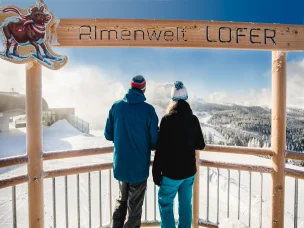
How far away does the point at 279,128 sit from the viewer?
2.59 m

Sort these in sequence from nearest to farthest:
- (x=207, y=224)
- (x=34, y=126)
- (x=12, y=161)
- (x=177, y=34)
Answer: (x=12, y=161), (x=34, y=126), (x=177, y=34), (x=207, y=224)

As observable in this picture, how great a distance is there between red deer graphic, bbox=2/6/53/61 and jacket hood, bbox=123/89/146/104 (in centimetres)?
101

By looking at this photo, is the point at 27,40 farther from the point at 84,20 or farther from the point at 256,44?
the point at 256,44

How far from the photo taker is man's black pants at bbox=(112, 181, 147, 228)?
7.32ft

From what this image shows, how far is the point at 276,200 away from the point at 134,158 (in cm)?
195

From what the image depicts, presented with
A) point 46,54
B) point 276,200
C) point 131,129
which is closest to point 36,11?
point 46,54

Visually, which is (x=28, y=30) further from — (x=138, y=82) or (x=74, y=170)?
(x=74, y=170)

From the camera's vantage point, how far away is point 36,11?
2.28m

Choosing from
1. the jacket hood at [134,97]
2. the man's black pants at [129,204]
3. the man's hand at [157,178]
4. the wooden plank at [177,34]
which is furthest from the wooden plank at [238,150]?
the wooden plank at [177,34]

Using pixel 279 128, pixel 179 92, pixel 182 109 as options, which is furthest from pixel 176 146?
pixel 279 128

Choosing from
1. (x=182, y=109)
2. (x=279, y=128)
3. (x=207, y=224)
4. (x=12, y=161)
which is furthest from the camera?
(x=207, y=224)

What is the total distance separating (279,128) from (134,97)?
1854mm

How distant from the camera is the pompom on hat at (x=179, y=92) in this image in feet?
6.97

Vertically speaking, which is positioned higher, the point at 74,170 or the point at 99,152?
the point at 99,152
